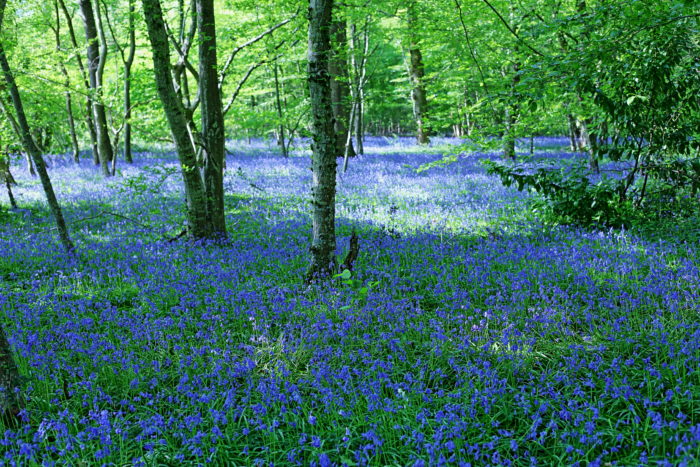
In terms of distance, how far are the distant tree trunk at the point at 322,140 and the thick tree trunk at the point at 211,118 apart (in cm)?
313

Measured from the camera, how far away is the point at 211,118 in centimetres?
840

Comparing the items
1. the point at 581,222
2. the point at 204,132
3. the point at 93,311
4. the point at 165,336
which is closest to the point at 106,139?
the point at 204,132

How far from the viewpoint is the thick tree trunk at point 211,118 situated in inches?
324

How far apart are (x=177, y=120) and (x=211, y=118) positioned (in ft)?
2.58

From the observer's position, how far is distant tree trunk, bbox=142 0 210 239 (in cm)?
729

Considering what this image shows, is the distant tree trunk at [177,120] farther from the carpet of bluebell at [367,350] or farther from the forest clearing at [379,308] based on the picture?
the carpet of bluebell at [367,350]

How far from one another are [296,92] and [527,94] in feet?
93.0

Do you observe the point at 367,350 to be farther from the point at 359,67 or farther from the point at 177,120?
the point at 359,67

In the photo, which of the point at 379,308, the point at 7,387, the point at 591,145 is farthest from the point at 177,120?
the point at 591,145

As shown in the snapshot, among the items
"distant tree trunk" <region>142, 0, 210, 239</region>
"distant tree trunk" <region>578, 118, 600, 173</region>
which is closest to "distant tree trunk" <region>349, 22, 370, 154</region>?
"distant tree trunk" <region>142, 0, 210, 239</region>

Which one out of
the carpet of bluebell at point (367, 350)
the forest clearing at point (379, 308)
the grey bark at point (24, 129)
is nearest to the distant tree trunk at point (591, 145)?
the forest clearing at point (379, 308)

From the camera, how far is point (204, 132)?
842 cm

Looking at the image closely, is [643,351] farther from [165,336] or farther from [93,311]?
[93,311]

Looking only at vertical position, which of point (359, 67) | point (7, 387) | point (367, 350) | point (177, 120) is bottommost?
point (367, 350)
